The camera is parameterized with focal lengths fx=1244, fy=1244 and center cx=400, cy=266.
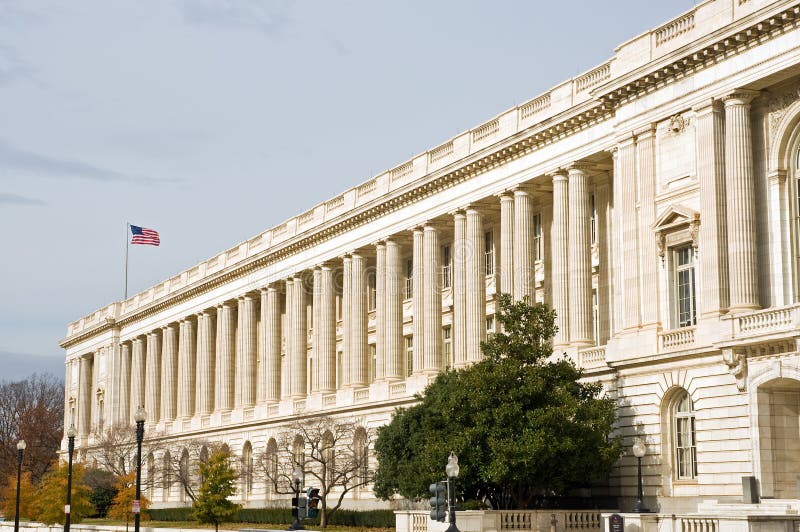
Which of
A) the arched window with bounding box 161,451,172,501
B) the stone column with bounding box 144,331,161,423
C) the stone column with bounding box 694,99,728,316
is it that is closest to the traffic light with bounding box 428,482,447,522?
the stone column with bounding box 694,99,728,316

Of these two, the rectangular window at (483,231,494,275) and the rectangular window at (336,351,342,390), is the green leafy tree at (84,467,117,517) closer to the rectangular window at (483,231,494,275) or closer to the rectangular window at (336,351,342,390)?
the rectangular window at (336,351,342,390)

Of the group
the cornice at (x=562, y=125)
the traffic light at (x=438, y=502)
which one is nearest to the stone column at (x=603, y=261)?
the cornice at (x=562, y=125)

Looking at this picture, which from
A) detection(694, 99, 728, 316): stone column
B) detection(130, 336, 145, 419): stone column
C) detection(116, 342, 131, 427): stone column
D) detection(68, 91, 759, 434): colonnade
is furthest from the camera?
detection(116, 342, 131, 427): stone column

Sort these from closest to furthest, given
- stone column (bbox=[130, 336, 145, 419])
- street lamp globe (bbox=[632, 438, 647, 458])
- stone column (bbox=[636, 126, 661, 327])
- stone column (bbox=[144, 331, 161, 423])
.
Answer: street lamp globe (bbox=[632, 438, 647, 458]) < stone column (bbox=[636, 126, 661, 327]) < stone column (bbox=[144, 331, 161, 423]) < stone column (bbox=[130, 336, 145, 419])

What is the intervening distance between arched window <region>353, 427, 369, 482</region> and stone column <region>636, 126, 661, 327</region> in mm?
24297

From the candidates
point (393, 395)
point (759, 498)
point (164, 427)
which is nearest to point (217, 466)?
point (393, 395)

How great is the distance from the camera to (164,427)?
10788cm

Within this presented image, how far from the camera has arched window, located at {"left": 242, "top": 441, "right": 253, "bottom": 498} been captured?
8209cm

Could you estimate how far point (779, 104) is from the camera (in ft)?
149

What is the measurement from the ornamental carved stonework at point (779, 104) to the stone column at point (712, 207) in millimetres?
1800

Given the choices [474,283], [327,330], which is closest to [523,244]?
[474,283]

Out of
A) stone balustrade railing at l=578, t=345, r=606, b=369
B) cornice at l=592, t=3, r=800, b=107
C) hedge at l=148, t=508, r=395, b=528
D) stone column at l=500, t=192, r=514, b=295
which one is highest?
cornice at l=592, t=3, r=800, b=107

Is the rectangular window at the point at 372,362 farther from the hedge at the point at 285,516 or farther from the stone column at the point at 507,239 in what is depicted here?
the stone column at the point at 507,239

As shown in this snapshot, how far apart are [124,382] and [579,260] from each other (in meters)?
73.8
